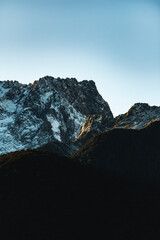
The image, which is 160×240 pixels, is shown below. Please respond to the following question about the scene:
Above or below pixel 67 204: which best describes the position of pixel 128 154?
above

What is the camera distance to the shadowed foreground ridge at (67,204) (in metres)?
44.5

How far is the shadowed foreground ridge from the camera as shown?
44.5 m

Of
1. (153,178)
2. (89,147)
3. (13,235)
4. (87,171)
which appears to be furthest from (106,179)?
(89,147)

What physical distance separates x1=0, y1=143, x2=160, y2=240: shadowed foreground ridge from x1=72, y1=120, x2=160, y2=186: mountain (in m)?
57.3

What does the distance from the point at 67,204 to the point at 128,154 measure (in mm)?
92841

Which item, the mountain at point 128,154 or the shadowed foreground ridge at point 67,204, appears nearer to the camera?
the shadowed foreground ridge at point 67,204

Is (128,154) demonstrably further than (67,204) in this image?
Yes

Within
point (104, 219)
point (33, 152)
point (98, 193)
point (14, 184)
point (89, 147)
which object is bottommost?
point (104, 219)

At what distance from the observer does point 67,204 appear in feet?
164

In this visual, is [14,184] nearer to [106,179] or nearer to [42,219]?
[42,219]

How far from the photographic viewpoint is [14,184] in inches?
2143

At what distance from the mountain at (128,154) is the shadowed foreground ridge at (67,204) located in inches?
2257

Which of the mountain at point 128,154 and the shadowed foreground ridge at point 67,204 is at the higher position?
the mountain at point 128,154

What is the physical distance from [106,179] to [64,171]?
8577 mm
